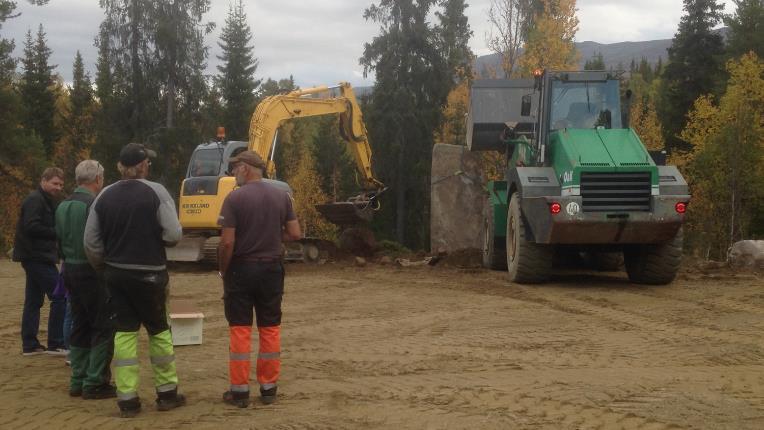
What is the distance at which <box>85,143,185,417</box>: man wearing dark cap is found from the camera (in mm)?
5301

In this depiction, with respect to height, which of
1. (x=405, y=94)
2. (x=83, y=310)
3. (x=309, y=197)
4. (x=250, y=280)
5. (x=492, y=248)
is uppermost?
(x=405, y=94)

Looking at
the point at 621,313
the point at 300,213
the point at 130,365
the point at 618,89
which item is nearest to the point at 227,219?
the point at 130,365

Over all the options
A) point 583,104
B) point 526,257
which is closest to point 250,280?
point 526,257

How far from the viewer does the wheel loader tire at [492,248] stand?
560 inches

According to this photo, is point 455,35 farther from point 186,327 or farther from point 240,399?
point 240,399

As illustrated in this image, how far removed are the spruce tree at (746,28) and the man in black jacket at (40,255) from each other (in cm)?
4300

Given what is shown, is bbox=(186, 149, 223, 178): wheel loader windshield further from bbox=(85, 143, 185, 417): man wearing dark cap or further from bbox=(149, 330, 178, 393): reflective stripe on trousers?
bbox=(149, 330, 178, 393): reflective stripe on trousers

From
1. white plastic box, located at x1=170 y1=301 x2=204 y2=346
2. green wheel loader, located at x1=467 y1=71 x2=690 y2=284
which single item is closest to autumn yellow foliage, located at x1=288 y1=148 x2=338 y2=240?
green wheel loader, located at x1=467 y1=71 x2=690 y2=284

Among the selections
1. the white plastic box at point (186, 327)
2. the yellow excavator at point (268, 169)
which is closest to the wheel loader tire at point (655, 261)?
the yellow excavator at point (268, 169)

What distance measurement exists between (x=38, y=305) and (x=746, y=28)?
148ft

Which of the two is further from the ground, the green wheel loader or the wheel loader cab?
the wheel loader cab

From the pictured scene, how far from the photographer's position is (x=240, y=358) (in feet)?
17.8

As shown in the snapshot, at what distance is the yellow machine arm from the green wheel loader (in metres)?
4.86

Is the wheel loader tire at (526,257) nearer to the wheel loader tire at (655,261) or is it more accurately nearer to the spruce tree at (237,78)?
the wheel loader tire at (655,261)
